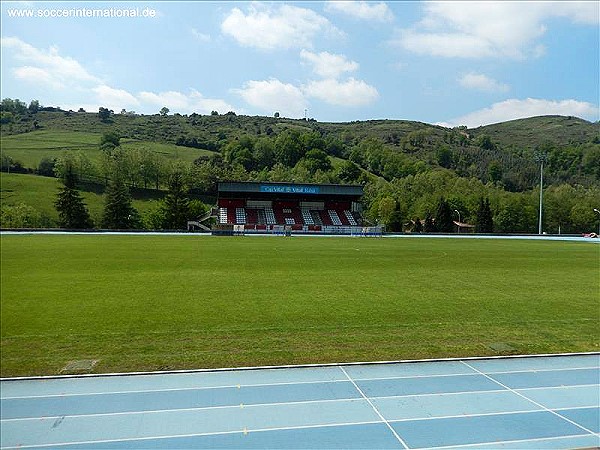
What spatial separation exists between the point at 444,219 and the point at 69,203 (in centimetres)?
5546

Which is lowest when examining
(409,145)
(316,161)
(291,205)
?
(291,205)

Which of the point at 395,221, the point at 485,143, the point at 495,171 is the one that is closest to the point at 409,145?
the point at 485,143

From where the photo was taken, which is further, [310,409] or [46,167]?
[310,409]

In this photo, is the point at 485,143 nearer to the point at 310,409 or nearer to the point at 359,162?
the point at 359,162

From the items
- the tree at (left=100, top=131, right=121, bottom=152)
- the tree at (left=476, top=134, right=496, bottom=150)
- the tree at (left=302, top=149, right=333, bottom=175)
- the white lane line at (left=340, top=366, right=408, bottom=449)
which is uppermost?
the tree at (left=476, top=134, right=496, bottom=150)

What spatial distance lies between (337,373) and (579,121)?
621ft

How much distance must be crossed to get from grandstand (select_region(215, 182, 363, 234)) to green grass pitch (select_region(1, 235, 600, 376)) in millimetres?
31356

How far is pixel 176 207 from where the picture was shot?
4766cm

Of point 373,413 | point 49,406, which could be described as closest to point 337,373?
point 373,413

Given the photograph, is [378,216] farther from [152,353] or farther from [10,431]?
[10,431]

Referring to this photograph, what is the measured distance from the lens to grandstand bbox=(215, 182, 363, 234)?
4947cm

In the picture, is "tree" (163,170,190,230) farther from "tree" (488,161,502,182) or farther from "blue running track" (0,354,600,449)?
"tree" (488,161,502,182)

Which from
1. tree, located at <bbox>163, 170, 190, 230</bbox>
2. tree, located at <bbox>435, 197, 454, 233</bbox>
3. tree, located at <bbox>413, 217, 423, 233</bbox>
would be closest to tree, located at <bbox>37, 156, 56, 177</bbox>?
tree, located at <bbox>163, 170, 190, 230</bbox>

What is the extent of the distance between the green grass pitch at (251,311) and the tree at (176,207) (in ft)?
99.9
